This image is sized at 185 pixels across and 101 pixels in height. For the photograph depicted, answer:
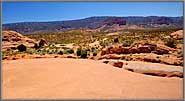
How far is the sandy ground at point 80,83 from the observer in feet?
14.9

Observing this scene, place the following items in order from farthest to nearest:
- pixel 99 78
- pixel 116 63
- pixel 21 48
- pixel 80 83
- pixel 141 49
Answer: pixel 21 48
pixel 141 49
pixel 116 63
pixel 99 78
pixel 80 83

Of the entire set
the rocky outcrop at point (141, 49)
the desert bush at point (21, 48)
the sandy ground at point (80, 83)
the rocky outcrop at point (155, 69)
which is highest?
the rocky outcrop at point (141, 49)

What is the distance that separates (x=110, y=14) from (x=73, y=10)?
68 centimetres

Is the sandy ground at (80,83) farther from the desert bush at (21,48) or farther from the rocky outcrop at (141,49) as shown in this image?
the desert bush at (21,48)

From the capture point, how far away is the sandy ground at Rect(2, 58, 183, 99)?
178 inches

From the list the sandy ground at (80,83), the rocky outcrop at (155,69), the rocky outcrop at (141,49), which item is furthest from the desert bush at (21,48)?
the rocky outcrop at (155,69)

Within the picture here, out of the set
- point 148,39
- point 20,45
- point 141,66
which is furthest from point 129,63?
point 20,45

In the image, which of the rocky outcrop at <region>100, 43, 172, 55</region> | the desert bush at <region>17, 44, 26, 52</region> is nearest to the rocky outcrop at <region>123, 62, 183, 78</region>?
the rocky outcrop at <region>100, 43, 172, 55</region>

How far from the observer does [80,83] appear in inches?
187

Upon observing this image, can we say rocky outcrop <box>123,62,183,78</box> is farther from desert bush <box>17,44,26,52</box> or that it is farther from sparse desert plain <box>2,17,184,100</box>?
desert bush <box>17,44,26,52</box>

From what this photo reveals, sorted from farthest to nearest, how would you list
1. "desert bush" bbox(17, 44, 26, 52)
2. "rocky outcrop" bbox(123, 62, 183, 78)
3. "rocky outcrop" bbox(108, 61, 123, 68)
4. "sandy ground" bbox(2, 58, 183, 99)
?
"desert bush" bbox(17, 44, 26, 52) < "rocky outcrop" bbox(108, 61, 123, 68) < "rocky outcrop" bbox(123, 62, 183, 78) < "sandy ground" bbox(2, 58, 183, 99)

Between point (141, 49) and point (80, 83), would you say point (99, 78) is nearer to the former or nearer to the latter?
point (80, 83)

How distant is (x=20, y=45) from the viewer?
355 inches

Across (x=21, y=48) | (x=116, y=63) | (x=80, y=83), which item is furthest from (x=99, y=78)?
(x=21, y=48)
